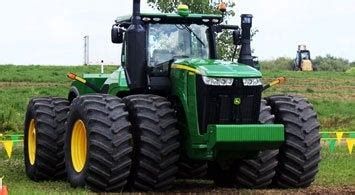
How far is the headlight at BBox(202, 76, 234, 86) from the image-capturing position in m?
10.4

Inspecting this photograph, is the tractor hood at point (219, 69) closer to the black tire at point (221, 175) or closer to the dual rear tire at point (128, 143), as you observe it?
the dual rear tire at point (128, 143)

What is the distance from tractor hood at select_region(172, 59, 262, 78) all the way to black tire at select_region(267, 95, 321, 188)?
3.05ft

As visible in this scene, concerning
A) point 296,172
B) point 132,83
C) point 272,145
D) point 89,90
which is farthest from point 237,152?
point 89,90

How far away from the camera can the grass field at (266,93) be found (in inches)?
467

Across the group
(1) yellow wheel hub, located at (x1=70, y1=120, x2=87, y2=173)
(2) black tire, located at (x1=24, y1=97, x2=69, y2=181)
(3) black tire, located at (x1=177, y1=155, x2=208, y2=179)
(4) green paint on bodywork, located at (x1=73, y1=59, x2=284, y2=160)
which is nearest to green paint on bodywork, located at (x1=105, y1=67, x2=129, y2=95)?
(4) green paint on bodywork, located at (x1=73, y1=59, x2=284, y2=160)

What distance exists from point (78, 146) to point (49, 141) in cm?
141

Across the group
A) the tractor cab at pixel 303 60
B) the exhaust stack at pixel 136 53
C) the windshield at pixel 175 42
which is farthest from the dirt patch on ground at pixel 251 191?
the tractor cab at pixel 303 60

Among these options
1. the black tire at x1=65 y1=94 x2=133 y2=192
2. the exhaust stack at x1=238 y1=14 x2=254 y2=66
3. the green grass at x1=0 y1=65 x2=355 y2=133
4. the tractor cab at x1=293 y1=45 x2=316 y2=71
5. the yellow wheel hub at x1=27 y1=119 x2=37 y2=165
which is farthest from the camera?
the tractor cab at x1=293 y1=45 x2=316 y2=71

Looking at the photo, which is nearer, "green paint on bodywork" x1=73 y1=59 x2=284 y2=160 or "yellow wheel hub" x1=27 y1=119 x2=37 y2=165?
"green paint on bodywork" x1=73 y1=59 x2=284 y2=160

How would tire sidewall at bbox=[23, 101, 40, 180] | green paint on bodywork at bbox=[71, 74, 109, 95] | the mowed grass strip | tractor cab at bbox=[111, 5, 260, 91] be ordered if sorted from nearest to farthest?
the mowed grass strip
tractor cab at bbox=[111, 5, 260, 91]
tire sidewall at bbox=[23, 101, 40, 180]
green paint on bodywork at bbox=[71, 74, 109, 95]

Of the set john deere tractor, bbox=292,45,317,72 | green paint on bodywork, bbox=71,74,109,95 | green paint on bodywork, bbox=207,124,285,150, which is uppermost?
green paint on bodywork, bbox=71,74,109,95

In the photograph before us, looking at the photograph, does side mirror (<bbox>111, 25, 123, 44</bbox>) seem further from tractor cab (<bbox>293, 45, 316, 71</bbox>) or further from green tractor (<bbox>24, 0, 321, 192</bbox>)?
tractor cab (<bbox>293, 45, 316, 71</bbox>)

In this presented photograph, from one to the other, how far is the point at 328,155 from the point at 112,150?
840 cm

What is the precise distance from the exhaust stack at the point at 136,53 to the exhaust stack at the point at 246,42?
1614mm
